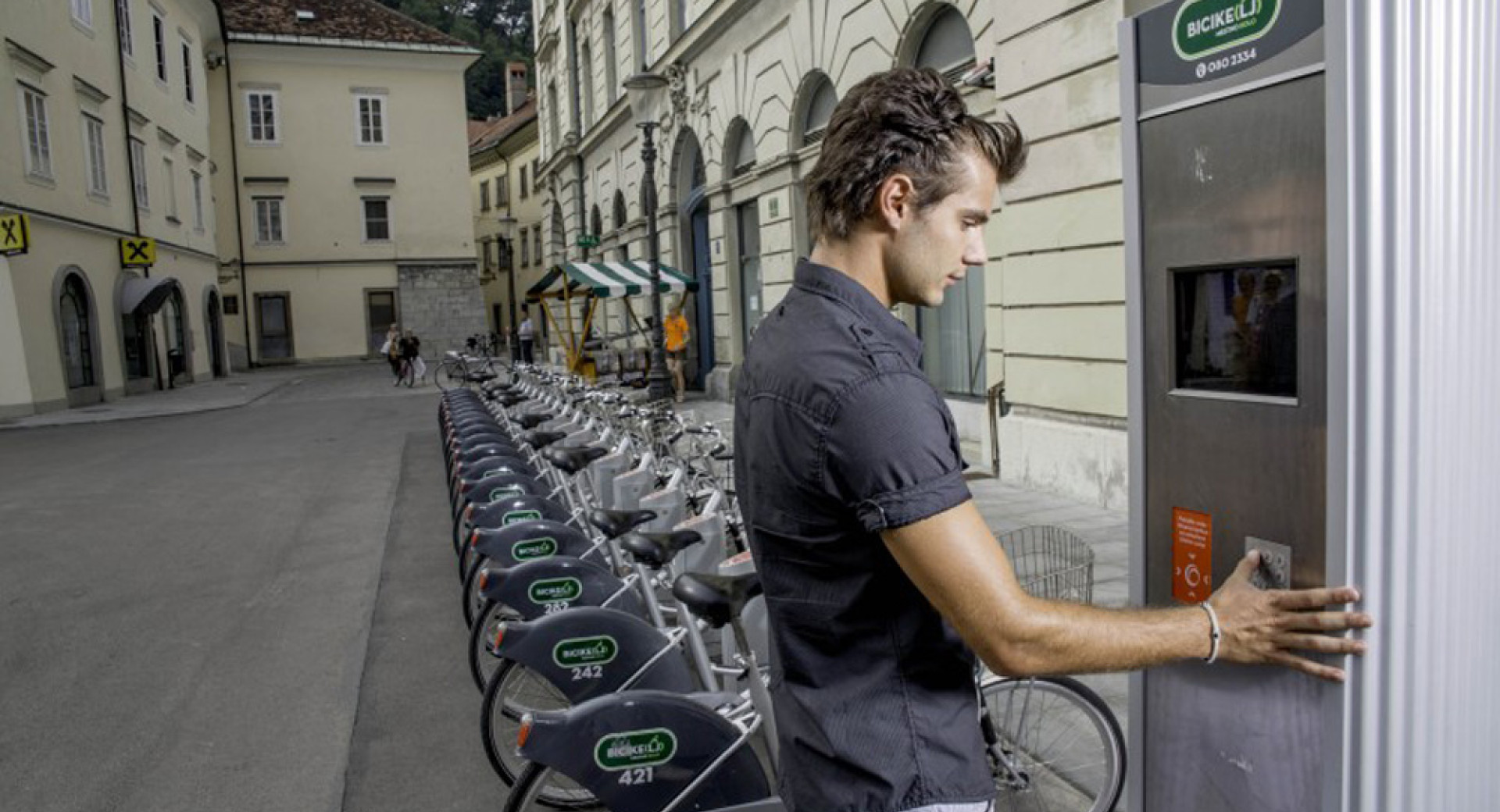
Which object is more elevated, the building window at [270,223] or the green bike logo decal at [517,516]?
the building window at [270,223]

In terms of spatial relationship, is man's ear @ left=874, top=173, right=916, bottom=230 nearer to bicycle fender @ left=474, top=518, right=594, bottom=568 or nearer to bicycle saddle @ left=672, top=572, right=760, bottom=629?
bicycle saddle @ left=672, top=572, right=760, bottom=629

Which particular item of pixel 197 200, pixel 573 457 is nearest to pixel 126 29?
pixel 197 200

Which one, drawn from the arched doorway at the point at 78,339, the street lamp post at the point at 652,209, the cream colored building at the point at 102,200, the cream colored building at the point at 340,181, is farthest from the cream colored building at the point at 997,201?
the cream colored building at the point at 340,181

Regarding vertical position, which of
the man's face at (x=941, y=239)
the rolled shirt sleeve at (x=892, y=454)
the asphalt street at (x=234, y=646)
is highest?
the man's face at (x=941, y=239)

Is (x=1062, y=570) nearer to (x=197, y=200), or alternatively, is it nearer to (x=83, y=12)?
(x=83, y=12)

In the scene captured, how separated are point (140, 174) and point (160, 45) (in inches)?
185

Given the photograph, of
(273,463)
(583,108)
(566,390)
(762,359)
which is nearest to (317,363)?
(583,108)

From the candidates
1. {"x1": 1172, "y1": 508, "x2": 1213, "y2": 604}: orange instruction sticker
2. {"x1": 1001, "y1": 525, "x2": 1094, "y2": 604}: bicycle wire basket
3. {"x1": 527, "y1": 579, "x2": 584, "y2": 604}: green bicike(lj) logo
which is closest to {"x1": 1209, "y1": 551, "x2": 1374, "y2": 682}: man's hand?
{"x1": 1172, "y1": 508, "x2": 1213, "y2": 604}: orange instruction sticker

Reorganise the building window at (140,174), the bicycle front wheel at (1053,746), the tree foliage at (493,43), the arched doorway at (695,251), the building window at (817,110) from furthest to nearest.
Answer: the tree foliage at (493,43) → the building window at (140,174) → the arched doorway at (695,251) → the building window at (817,110) → the bicycle front wheel at (1053,746)

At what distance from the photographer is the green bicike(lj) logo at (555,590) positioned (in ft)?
13.9

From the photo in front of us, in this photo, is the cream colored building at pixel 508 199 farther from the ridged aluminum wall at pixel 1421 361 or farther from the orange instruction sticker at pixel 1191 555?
the ridged aluminum wall at pixel 1421 361

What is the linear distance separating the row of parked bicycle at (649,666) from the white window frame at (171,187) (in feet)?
84.7

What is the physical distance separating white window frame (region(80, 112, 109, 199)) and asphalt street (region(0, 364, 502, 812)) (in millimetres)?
13064

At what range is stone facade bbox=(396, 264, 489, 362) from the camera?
3909 cm
